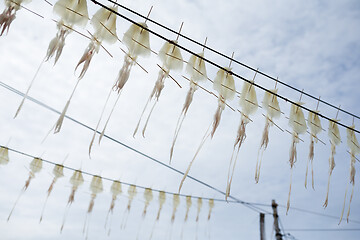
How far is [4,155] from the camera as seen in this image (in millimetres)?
6758

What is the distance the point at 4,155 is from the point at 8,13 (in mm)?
5246

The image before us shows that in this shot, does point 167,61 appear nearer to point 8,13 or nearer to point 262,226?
point 8,13

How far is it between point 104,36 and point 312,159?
126 inches

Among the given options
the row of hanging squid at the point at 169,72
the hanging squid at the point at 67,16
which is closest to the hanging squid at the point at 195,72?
the row of hanging squid at the point at 169,72

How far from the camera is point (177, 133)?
287 cm

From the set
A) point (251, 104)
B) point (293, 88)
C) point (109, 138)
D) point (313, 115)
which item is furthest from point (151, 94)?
point (109, 138)

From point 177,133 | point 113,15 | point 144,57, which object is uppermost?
point 113,15

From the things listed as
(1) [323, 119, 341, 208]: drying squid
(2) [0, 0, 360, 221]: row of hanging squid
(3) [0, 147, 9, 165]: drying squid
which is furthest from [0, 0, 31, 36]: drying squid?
(3) [0, 147, 9, 165]: drying squid

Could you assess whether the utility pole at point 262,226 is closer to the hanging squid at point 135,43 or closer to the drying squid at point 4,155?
the drying squid at point 4,155

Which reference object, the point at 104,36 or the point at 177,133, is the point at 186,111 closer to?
the point at 177,133

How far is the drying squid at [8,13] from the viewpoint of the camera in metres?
2.52

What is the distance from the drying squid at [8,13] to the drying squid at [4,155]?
16.6ft

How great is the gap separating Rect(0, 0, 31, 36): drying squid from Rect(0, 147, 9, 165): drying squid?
5065 millimetres

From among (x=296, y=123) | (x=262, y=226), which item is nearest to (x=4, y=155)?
(x=296, y=123)
